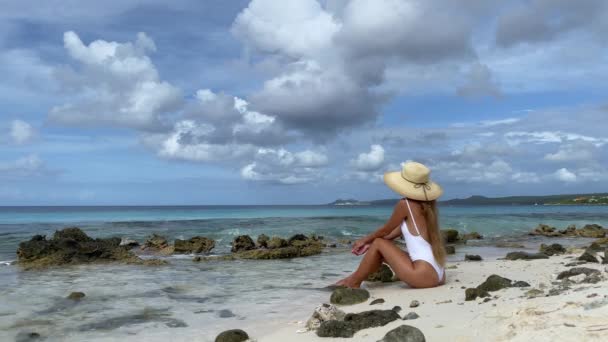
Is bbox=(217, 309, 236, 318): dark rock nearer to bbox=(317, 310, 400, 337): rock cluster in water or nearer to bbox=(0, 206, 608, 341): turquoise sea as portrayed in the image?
bbox=(0, 206, 608, 341): turquoise sea

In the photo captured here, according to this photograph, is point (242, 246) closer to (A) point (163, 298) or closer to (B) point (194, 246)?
(B) point (194, 246)

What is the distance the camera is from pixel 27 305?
26.7 ft

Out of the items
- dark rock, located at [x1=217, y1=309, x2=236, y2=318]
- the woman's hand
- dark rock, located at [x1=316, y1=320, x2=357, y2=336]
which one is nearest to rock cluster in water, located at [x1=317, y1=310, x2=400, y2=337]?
dark rock, located at [x1=316, y1=320, x2=357, y2=336]

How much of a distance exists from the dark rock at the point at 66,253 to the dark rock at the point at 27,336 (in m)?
7.72

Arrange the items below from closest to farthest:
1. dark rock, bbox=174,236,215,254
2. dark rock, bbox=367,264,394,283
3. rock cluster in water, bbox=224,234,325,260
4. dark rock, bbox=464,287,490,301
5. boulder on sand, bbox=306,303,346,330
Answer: boulder on sand, bbox=306,303,346,330, dark rock, bbox=464,287,490,301, dark rock, bbox=367,264,394,283, rock cluster in water, bbox=224,234,325,260, dark rock, bbox=174,236,215,254

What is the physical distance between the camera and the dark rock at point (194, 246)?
695 inches

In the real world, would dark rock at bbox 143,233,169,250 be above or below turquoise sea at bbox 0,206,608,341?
above

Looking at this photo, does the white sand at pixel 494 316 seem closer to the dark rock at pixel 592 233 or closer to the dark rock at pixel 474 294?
the dark rock at pixel 474 294

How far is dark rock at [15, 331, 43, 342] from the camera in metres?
6.20

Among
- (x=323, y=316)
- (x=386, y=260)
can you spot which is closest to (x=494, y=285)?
(x=386, y=260)

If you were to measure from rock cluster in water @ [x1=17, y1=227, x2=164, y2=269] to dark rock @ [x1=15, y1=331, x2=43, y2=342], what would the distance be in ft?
24.2

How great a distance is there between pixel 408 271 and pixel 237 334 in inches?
122

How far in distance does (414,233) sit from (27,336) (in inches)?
211

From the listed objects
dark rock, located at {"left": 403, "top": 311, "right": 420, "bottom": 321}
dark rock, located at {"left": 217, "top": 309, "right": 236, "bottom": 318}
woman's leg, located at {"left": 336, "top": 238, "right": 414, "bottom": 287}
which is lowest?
dark rock, located at {"left": 217, "top": 309, "right": 236, "bottom": 318}
